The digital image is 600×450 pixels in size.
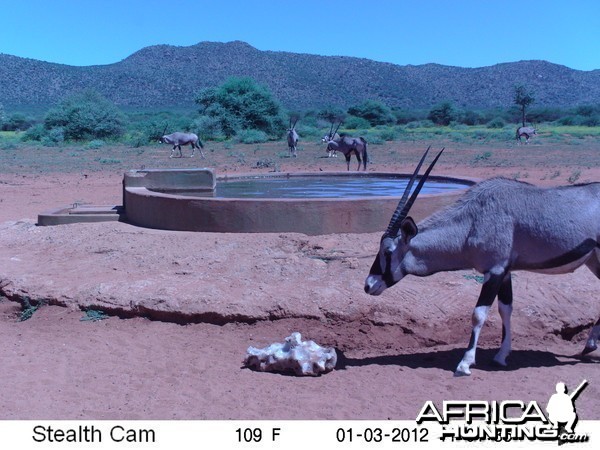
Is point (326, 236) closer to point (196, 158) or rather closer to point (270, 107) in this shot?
point (196, 158)

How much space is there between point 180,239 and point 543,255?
174 inches

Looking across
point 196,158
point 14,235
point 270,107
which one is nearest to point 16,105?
point 270,107

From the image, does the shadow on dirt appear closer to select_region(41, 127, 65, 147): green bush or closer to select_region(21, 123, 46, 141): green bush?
select_region(41, 127, 65, 147): green bush

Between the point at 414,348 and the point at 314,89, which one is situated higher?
the point at 314,89

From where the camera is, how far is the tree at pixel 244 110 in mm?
45094

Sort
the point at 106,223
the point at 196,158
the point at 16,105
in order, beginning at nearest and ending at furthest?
the point at 106,223
the point at 196,158
the point at 16,105

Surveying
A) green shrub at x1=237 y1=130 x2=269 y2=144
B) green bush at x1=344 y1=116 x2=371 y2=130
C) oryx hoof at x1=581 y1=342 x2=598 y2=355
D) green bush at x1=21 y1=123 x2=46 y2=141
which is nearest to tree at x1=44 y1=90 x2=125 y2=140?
green bush at x1=21 y1=123 x2=46 y2=141

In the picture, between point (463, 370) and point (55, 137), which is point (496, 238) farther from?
point (55, 137)

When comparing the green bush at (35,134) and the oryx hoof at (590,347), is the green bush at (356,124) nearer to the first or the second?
the green bush at (35,134)

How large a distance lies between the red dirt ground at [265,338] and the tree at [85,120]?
35.4 m

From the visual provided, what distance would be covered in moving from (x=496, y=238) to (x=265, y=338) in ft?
7.48

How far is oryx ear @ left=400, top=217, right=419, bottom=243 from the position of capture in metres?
5.91

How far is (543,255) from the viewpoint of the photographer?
5.83m

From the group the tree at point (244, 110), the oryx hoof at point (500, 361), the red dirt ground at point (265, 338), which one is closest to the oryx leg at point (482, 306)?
the red dirt ground at point (265, 338)
